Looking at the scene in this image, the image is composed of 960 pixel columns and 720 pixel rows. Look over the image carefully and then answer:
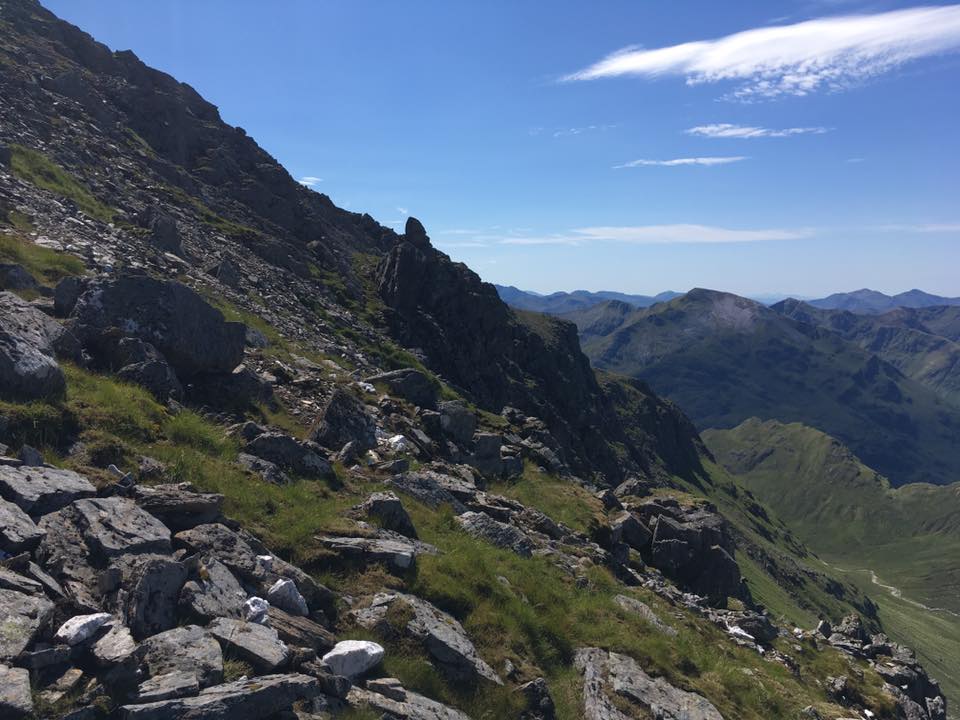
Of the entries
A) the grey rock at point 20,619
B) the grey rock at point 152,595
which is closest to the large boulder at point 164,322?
the grey rock at point 152,595

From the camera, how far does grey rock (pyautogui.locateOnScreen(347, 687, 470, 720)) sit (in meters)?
8.81

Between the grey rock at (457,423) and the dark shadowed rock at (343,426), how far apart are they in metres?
8.10

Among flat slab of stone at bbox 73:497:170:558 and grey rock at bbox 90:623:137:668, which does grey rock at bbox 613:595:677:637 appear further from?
grey rock at bbox 90:623:137:668

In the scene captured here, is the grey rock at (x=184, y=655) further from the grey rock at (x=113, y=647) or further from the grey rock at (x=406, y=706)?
the grey rock at (x=406, y=706)

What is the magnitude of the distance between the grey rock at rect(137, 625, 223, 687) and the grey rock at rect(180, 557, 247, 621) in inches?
22.2

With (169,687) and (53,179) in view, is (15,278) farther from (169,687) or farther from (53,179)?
(53,179)

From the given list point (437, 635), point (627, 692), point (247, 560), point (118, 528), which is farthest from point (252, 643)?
point (627, 692)

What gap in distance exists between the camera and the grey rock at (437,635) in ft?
35.6

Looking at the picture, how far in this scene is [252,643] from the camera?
8297mm

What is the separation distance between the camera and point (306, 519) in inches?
514

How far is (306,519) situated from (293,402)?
35.9 ft

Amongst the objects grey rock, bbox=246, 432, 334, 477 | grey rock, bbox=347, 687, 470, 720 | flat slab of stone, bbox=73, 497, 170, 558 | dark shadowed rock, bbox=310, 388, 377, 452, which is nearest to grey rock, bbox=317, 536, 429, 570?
grey rock, bbox=347, 687, 470, 720

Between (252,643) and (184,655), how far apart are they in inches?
38.1

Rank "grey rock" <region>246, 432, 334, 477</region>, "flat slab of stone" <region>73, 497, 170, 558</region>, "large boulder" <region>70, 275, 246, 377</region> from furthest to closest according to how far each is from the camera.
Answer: "large boulder" <region>70, 275, 246, 377</region>
"grey rock" <region>246, 432, 334, 477</region>
"flat slab of stone" <region>73, 497, 170, 558</region>
